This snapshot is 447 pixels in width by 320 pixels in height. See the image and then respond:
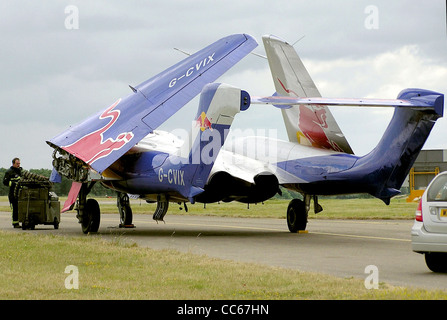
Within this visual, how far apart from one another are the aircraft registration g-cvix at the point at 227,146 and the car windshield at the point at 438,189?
583 centimetres

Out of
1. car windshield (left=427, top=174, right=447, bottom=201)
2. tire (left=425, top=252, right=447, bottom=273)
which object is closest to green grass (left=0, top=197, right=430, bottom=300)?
tire (left=425, top=252, right=447, bottom=273)

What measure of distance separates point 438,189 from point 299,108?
11080 mm

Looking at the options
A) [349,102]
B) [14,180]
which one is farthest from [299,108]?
[14,180]

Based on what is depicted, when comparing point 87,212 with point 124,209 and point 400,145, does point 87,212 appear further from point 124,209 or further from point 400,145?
point 400,145

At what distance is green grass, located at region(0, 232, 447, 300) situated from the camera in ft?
33.8

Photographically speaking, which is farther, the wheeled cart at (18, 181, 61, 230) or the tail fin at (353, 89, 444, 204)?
the wheeled cart at (18, 181, 61, 230)

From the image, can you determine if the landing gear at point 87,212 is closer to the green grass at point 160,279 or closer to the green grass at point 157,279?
the green grass at point 157,279

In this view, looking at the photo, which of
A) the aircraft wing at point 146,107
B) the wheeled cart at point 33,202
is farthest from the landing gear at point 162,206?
the wheeled cart at point 33,202

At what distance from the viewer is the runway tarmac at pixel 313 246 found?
44.7 feet

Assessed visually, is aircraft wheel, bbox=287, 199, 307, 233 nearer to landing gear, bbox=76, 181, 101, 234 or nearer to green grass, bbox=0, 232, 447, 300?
landing gear, bbox=76, 181, 101, 234

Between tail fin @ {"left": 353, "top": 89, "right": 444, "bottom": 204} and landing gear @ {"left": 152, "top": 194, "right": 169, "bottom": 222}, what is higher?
tail fin @ {"left": 353, "top": 89, "right": 444, "bottom": 204}

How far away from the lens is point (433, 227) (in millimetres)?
13211

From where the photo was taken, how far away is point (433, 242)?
42.9ft

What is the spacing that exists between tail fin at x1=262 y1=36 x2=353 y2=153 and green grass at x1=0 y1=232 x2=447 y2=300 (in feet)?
27.7
